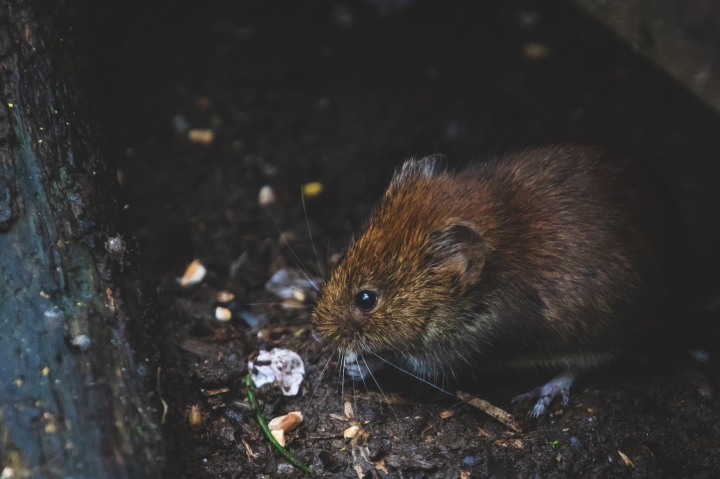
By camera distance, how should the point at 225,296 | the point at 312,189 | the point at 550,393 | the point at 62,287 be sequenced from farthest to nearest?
the point at 312,189, the point at 225,296, the point at 550,393, the point at 62,287

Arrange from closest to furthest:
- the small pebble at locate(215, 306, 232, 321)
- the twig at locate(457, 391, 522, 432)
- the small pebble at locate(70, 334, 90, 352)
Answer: the small pebble at locate(70, 334, 90, 352) < the twig at locate(457, 391, 522, 432) < the small pebble at locate(215, 306, 232, 321)

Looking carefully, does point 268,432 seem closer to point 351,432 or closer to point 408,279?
point 351,432

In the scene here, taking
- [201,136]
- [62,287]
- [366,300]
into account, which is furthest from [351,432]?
[201,136]

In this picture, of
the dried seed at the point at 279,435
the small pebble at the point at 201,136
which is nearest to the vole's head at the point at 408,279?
the dried seed at the point at 279,435

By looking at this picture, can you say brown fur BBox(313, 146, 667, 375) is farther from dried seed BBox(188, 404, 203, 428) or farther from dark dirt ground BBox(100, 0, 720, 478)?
dried seed BBox(188, 404, 203, 428)

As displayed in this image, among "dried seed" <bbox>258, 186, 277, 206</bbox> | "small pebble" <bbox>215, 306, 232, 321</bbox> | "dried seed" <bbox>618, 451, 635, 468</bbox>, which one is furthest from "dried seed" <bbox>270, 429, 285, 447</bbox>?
"dried seed" <bbox>258, 186, 277, 206</bbox>

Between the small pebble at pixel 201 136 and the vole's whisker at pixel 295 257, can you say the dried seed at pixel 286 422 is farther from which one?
the small pebble at pixel 201 136

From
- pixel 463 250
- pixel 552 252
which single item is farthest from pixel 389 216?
pixel 552 252
